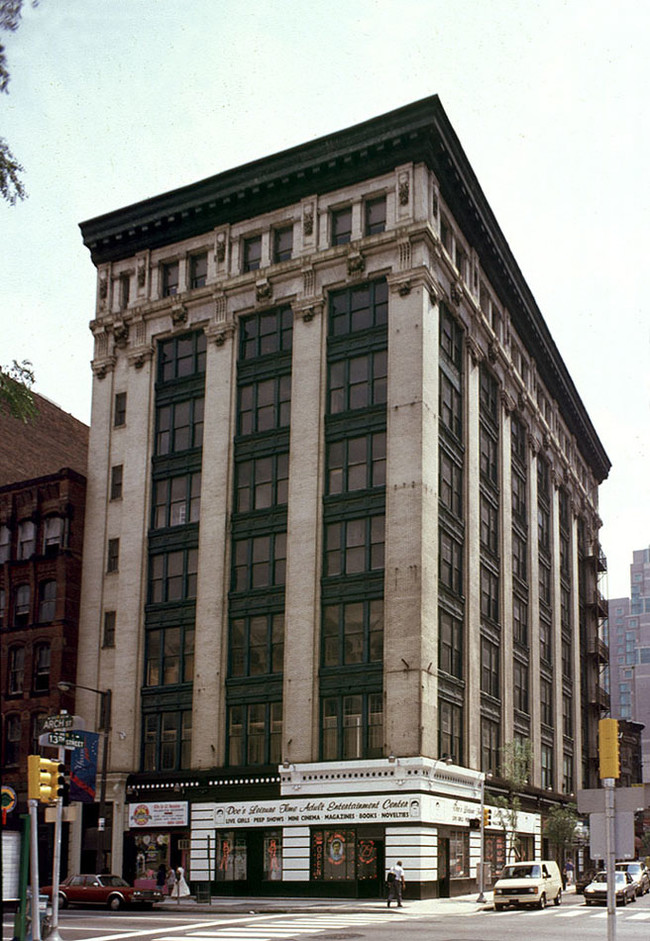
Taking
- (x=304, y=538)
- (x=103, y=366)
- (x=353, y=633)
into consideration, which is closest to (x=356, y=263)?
(x=304, y=538)

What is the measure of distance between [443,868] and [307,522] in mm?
17765

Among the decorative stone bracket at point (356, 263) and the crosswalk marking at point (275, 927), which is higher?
the decorative stone bracket at point (356, 263)

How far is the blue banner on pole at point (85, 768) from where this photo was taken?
176ft

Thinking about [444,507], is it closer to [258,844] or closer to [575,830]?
[258,844]

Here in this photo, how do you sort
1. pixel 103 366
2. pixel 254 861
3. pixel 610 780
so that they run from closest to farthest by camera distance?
pixel 610 780 < pixel 254 861 < pixel 103 366

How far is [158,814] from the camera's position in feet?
190

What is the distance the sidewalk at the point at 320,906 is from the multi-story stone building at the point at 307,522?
1.49 meters

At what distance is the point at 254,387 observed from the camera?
2467 inches

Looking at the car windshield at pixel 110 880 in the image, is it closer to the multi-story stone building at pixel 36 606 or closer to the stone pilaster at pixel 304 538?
the stone pilaster at pixel 304 538

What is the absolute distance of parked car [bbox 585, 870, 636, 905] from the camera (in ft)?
151

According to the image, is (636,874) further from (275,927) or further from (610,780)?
(610,780)

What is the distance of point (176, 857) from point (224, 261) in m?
32.5

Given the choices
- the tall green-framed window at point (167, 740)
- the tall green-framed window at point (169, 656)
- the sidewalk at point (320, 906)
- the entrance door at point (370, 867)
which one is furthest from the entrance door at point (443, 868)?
the tall green-framed window at point (169, 656)

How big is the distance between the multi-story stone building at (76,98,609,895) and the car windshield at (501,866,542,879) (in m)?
4.54
